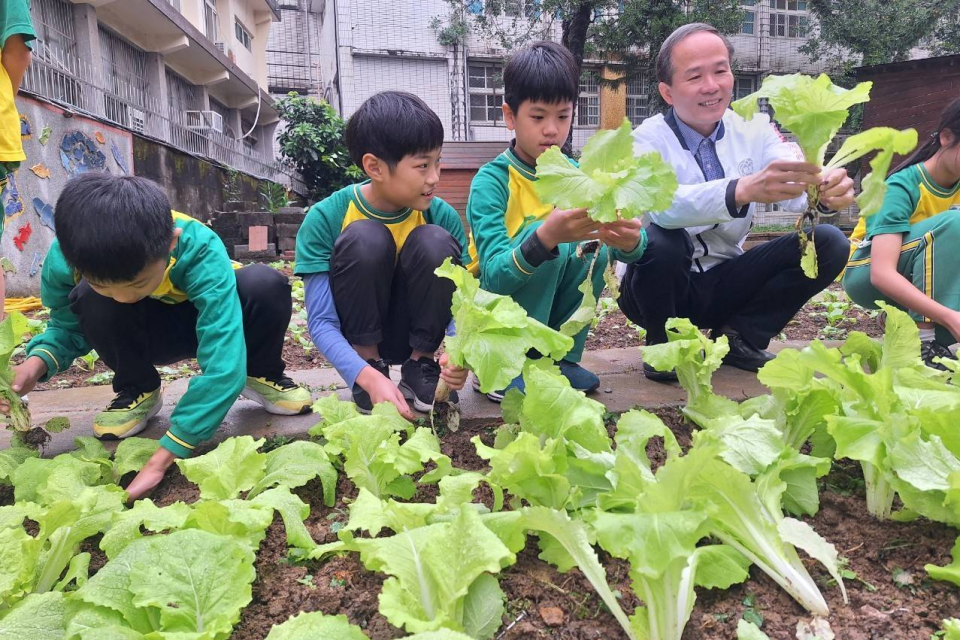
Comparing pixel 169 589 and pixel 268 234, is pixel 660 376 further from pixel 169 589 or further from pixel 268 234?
pixel 268 234

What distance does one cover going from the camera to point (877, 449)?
1.16 meters

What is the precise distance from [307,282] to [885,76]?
12481mm

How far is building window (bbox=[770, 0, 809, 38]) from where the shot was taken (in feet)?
62.7

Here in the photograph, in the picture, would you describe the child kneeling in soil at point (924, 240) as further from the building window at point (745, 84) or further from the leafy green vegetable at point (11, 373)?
the building window at point (745, 84)

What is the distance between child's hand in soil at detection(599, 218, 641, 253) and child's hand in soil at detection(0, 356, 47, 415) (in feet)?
5.18

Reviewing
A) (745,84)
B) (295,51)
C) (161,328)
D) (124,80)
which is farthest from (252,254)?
(295,51)

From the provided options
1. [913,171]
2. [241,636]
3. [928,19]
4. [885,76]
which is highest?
[928,19]

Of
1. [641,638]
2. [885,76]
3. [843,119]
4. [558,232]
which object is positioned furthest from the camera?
[885,76]

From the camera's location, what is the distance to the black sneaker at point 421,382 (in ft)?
6.43

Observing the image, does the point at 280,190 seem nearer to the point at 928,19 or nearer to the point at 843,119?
the point at 843,119

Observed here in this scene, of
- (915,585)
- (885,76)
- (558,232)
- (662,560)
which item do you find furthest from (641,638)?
(885,76)

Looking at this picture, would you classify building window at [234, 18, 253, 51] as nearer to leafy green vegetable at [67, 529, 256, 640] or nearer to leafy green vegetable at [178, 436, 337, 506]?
leafy green vegetable at [178, 436, 337, 506]

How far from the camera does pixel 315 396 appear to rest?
237 centimetres

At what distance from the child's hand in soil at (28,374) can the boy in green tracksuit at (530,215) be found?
4.34 ft
